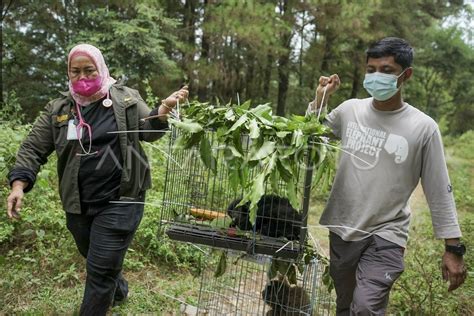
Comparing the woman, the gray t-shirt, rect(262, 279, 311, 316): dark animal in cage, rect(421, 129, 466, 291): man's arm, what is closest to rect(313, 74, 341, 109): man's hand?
the gray t-shirt

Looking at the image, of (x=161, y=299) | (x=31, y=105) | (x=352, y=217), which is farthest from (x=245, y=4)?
(x=352, y=217)

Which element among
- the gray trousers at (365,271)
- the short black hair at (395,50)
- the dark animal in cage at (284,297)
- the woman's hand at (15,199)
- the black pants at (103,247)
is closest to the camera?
the gray trousers at (365,271)

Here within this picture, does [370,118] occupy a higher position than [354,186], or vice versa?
[370,118]

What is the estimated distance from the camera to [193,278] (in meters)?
4.45

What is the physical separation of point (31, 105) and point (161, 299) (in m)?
7.55

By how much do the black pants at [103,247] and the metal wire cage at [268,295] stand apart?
0.77 metres

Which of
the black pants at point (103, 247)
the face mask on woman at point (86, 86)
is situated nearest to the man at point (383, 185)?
the black pants at point (103, 247)

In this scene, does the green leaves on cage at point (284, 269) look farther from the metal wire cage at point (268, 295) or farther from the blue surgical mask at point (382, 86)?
the blue surgical mask at point (382, 86)

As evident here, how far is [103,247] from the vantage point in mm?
2832

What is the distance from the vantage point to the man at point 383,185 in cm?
241

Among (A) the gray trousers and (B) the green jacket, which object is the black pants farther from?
(A) the gray trousers

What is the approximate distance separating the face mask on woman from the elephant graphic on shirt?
1771 millimetres

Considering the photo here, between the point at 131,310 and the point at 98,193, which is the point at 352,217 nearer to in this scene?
the point at 98,193

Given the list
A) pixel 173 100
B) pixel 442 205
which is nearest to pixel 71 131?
pixel 173 100
